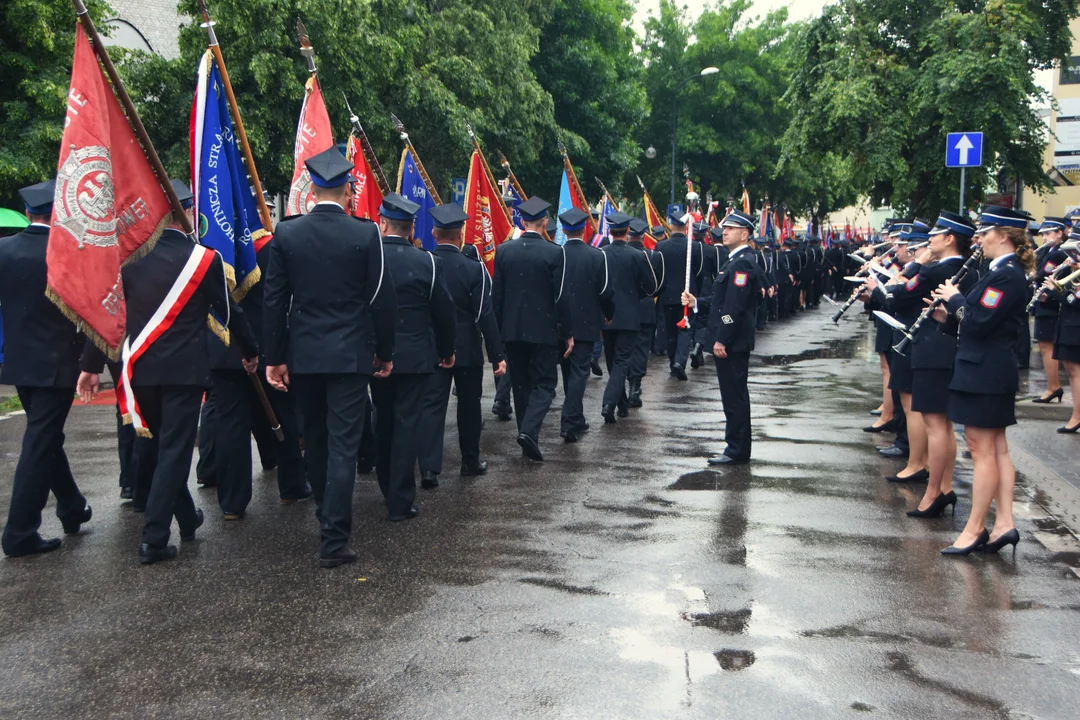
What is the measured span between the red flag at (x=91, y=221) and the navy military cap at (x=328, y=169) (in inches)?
38.8

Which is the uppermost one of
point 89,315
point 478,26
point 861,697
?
point 478,26

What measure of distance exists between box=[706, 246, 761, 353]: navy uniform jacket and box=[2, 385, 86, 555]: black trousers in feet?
15.6

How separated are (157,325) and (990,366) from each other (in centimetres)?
452

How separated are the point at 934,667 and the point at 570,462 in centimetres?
464

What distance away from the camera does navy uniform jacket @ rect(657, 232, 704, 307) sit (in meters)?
15.3

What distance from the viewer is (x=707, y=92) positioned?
47062 mm

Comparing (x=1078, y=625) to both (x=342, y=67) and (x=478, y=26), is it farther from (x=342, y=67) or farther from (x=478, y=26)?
(x=478, y=26)

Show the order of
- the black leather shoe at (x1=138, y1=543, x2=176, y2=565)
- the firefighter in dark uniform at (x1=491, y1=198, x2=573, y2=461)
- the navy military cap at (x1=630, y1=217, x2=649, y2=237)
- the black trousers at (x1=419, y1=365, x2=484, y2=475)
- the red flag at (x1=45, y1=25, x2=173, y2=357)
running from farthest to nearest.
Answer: the navy military cap at (x1=630, y1=217, x2=649, y2=237) → the firefighter in dark uniform at (x1=491, y1=198, x2=573, y2=461) → the black trousers at (x1=419, y1=365, x2=484, y2=475) → the black leather shoe at (x1=138, y1=543, x2=176, y2=565) → the red flag at (x1=45, y1=25, x2=173, y2=357)

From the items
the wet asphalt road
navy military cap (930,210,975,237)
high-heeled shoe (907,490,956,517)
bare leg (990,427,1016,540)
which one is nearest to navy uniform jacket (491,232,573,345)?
the wet asphalt road

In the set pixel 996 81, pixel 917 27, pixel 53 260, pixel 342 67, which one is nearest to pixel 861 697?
pixel 53 260

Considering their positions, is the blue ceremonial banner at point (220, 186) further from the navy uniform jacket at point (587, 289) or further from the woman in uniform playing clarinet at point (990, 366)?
the woman in uniform playing clarinet at point (990, 366)

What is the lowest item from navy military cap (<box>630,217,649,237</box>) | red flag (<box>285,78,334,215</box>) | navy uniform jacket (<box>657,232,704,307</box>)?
navy uniform jacket (<box>657,232,704,307</box>)

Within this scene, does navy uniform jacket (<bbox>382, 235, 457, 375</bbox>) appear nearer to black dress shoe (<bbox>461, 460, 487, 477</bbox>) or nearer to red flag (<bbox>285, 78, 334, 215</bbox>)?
black dress shoe (<bbox>461, 460, 487, 477</bbox>)

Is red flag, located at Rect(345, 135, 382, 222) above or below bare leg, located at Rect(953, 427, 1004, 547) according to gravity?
above
